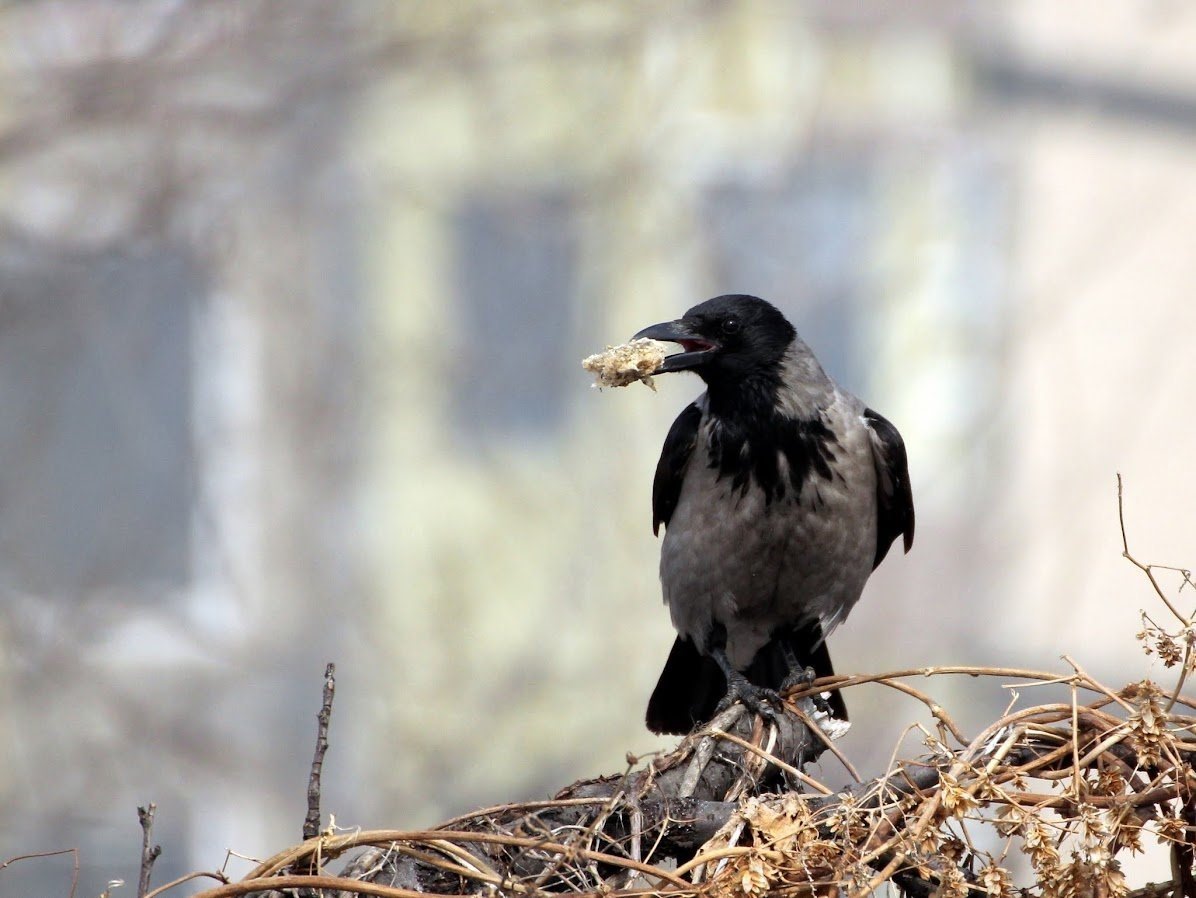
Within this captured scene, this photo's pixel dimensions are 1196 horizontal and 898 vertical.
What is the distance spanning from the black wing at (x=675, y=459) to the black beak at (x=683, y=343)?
0.70 feet

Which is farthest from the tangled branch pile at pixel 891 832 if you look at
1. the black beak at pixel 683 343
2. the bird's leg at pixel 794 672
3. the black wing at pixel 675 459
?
the black wing at pixel 675 459

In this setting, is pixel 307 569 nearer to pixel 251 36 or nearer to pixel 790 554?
pixel 251 36

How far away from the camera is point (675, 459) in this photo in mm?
3467

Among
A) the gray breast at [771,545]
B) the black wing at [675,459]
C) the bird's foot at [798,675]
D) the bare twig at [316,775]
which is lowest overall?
the bare twig at [316,775]

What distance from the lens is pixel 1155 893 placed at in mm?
1621

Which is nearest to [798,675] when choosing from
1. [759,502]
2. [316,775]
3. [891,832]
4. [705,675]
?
[705,675]

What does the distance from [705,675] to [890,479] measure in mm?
673

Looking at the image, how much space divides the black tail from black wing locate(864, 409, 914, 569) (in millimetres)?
289

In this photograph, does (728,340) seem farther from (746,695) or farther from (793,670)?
(746,695)

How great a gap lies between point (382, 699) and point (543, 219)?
238cm

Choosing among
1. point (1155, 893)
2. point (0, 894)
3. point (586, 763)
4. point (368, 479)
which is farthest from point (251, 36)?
point (1155, 893)

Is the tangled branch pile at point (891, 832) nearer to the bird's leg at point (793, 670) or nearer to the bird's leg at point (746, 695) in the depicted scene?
the bird's leg at point (746, 695)

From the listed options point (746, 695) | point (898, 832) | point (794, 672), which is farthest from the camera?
point (794, 672)

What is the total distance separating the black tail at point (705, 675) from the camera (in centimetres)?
341
